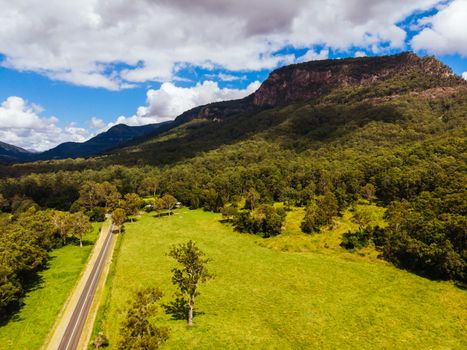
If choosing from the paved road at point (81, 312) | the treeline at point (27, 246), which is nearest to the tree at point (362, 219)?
the paved road at point (81, 312)

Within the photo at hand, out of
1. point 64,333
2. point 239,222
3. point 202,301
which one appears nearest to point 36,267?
point 64,333

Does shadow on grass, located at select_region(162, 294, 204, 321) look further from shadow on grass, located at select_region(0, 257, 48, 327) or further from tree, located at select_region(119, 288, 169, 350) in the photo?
shadow on grass, located at select_region(0, 257, 48, 327)

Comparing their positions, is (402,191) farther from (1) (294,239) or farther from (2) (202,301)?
(2) (202,301)

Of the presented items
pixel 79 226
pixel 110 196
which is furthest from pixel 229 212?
pixel 110 196

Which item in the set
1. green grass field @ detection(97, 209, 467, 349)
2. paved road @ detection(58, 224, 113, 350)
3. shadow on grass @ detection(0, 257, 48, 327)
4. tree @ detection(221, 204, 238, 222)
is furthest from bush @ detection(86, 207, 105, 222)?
tree @ detection(221, 204, 238, 222)

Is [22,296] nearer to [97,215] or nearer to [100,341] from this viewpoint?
[100,341]
